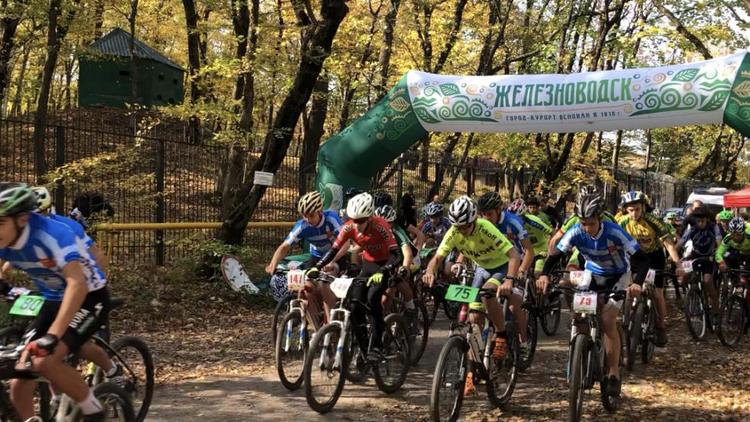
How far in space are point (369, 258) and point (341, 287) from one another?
114cm

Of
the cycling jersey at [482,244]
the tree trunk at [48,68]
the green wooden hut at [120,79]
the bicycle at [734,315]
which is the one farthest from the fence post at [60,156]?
the green wooden hut at [120,79]

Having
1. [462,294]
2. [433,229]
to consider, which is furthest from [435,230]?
[462,294]

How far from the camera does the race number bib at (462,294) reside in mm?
5754

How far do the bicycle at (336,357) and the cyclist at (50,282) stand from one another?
2098mm

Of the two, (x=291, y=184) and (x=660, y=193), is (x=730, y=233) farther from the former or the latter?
(x=660, y=193)

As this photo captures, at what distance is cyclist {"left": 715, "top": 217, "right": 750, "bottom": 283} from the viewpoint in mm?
10320

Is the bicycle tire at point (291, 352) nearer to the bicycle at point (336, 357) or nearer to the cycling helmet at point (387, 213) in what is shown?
the bicycle at point (336, 357)

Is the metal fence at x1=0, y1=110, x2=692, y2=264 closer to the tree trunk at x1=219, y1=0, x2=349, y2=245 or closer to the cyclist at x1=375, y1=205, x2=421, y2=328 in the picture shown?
the tree trunk at x1=219, y1=0, x2=349, y2=245

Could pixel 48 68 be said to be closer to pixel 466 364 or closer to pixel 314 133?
pixel 314 133

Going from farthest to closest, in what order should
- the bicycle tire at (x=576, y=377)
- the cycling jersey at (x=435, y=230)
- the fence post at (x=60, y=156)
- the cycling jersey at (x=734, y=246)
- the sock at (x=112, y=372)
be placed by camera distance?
the cycling jersey at (x=435, y=230), the fence post at (x=60, y=156), the cycling jersey at (x=734, y=246), the bicycle tire at (x=576, y=377), the sock at (x=112, y=372)

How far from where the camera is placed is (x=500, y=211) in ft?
26.9

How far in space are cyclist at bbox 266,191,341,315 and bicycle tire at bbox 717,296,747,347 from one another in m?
6.04

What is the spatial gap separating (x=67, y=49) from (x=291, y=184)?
25.7ft

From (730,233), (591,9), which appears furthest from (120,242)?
(591,9)
